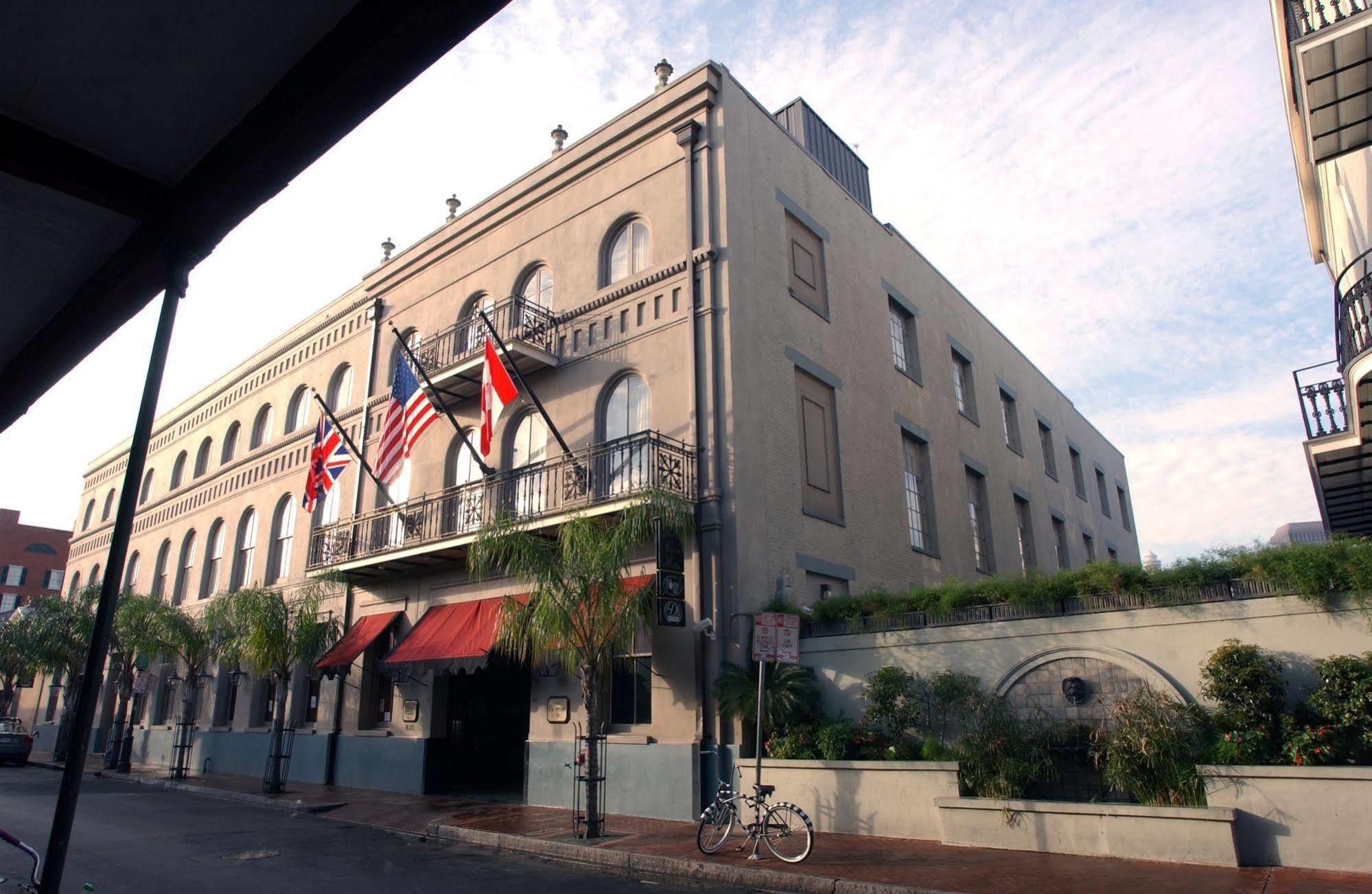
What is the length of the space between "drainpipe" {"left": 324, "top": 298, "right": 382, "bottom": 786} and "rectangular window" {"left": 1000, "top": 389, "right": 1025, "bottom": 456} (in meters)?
18.4

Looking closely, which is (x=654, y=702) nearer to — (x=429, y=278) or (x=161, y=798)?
(x=161, y=798)

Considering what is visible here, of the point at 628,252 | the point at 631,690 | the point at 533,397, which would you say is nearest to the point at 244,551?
the point at 533,397

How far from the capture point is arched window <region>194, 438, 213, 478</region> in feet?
104

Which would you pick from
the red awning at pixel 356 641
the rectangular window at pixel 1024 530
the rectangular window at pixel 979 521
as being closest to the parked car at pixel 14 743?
the red awning at pixel 356 641

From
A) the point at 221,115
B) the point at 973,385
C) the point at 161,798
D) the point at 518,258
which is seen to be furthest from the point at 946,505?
the point at 221,115

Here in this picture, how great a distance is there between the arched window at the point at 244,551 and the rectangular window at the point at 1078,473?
27976 millimetres

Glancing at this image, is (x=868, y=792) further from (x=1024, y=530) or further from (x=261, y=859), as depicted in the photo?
(x=1024, y=530)

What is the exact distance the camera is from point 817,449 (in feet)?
56.0

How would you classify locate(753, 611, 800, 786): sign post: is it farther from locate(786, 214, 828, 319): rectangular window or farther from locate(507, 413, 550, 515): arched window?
locate(786, 214, 828, 319): rectangular window

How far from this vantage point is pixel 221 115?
2.86m

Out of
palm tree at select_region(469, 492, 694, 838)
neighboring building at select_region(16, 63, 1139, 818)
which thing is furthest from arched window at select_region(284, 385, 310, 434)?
palm tree at select_region(469, 492, 694, 838)

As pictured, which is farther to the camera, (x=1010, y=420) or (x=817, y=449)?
(x=1010, y=420)

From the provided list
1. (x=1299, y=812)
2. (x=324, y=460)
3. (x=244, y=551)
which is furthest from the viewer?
(x=244, y=551)

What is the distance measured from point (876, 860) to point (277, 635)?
48.1 ft
